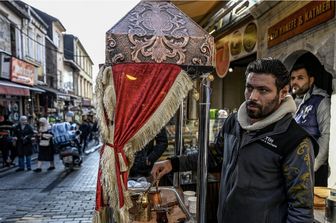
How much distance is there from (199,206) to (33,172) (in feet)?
27.6

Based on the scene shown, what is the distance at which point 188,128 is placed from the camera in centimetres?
545

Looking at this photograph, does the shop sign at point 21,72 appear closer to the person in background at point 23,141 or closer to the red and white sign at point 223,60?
the person in background at point 23,141

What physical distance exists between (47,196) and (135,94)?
18.2 feet

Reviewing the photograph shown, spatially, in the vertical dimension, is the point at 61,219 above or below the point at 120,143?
below

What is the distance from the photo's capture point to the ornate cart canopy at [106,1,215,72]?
2.01 meters

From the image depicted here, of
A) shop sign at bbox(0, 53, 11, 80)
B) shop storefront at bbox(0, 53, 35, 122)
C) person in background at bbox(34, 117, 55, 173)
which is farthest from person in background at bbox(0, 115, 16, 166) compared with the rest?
shop sign at bbox(0, 53, 11, 80)

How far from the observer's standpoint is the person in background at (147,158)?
404 cm

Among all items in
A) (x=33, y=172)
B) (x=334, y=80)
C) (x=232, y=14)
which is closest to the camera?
(x=334, y=80)

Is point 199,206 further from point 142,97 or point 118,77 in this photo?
point 118,77

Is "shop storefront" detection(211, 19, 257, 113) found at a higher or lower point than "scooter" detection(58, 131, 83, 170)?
higher

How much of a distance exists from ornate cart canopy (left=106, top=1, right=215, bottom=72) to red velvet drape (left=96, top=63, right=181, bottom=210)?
61mm

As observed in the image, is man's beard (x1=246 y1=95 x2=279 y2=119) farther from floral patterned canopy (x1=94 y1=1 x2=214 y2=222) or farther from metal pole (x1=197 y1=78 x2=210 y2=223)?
floral patterned canopy (x1=94 y1=1 x2=214 y2=222)

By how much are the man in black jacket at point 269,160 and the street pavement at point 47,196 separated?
159 inches

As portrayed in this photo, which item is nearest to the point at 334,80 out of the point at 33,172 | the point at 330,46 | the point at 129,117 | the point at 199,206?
the point at 330,46
